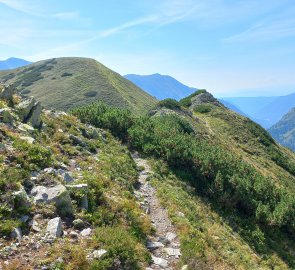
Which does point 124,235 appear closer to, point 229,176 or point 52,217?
point 52,217

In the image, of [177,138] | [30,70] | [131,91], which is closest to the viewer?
[177,138]

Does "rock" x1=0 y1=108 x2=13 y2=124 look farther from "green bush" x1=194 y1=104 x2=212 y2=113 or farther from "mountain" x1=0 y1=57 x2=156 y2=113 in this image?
"mountain" x1=0 y1=57 x2=156 y2=113

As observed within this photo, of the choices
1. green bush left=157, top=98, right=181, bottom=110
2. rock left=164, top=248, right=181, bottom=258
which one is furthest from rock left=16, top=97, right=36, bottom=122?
green bush left=157, top=98, right=181, bottom=110

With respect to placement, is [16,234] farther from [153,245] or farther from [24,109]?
[24,109]

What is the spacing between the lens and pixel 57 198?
495 inches

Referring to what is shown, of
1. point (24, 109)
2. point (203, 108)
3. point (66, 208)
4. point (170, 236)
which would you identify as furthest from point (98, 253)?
point (203, 108)

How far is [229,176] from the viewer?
2773 cm

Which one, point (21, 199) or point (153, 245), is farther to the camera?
point (153, 245)

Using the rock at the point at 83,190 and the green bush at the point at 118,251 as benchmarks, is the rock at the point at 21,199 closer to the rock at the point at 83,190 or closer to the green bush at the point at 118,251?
the rock at the point at 83,190

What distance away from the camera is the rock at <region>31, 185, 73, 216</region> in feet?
40.9

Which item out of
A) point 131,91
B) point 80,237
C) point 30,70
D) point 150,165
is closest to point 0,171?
point 80,237

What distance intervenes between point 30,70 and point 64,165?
18615 centimetres

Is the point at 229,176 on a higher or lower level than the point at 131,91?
lower

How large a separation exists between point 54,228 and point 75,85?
135m
